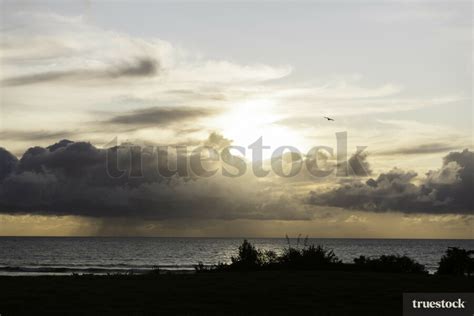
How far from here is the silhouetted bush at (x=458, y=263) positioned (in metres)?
33.1

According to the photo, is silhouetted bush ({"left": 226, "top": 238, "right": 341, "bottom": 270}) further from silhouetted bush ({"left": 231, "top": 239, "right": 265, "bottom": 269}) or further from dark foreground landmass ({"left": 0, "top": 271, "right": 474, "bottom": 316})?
dark foreground landmass ({"left": 0, "top": 271, "right": 474, "bottom": 316})

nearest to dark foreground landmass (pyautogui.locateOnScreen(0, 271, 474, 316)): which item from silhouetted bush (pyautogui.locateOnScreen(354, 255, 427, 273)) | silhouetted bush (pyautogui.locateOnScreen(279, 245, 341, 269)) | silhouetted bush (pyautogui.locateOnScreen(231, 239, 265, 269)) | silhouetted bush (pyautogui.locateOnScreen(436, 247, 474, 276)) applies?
silhouetted bush (pyautogui.locateOnScreen(279, 245, 341, 269))

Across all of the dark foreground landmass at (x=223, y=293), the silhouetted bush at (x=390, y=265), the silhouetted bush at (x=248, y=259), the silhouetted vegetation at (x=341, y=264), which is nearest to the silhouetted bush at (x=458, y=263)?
the silhouetted vegetation at (x=341, y=264)

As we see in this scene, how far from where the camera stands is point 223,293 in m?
21.4

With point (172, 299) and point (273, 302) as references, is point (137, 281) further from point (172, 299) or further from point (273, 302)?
point (273, 302)

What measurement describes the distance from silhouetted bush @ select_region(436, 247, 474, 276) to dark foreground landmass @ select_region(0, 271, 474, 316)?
22.6ft

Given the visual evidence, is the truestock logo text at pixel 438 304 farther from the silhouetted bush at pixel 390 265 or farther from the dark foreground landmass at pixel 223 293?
the silhouetted bush at pixel 390 265

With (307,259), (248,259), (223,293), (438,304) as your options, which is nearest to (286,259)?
(307,259)

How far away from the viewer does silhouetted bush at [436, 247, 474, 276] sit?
3312cm

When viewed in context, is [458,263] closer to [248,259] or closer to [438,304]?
[248,259]

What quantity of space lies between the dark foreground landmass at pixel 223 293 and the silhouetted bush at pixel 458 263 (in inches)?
271

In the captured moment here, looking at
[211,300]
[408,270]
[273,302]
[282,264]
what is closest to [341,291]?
[273,302]

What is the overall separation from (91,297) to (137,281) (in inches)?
197

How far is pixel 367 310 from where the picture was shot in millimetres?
17797
